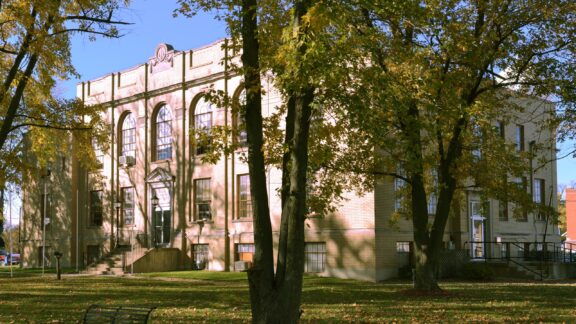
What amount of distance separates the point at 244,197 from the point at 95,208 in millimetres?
13132

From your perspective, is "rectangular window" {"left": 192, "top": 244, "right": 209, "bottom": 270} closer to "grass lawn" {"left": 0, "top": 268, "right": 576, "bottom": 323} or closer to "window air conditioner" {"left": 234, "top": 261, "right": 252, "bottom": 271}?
"window air conditioner" {"left": 234, "top": 261, "right": 252, "bottom": 271}

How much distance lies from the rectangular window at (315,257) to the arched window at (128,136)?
13499 millimetres

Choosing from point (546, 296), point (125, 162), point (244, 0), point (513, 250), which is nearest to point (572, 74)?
point (546, 296)

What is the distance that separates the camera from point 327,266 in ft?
97.0

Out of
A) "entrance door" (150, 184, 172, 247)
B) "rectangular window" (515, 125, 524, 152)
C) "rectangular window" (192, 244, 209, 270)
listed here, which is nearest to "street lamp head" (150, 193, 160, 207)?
"entrance door" (150, 184, 172, 247)

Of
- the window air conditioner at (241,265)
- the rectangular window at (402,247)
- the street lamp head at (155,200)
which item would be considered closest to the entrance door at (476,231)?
the rectangular window at (402,247)

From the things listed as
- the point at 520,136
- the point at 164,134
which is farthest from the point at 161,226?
the point at 520,136

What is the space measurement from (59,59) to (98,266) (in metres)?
16.7

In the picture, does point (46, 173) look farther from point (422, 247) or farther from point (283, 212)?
point (283, 212)

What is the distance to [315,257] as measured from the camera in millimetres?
30344

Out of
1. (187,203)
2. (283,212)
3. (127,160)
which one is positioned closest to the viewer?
(283,212)

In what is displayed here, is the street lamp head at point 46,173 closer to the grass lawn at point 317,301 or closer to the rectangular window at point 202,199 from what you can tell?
the grass lawn at point 317,301

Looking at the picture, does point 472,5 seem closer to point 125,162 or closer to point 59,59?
point 59,59

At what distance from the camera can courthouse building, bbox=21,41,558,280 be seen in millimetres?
29031
